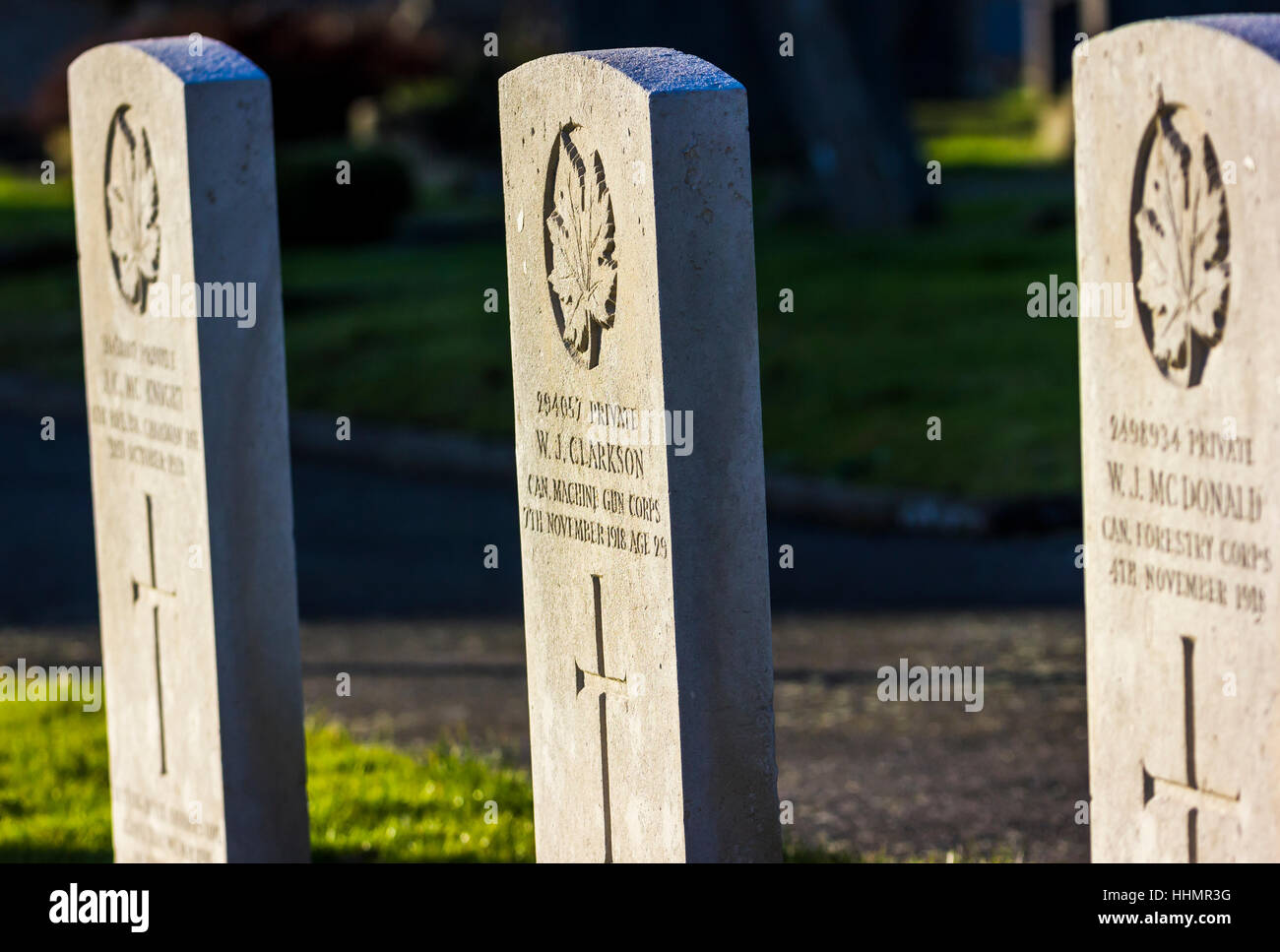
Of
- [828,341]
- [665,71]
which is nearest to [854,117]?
[828,341]

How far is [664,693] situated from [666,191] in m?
1.20

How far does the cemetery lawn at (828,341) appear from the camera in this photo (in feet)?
40.2

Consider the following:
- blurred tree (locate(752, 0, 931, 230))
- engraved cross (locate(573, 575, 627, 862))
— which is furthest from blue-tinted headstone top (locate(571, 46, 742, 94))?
blurred tree (locate(752, 0, 931, 230))

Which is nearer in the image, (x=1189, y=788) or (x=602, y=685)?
(x=1189, y=788)

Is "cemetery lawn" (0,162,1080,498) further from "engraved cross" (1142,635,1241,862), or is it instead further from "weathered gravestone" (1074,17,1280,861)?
"engraved cross" (1142,635,1241,862)

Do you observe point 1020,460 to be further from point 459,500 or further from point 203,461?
point 203,461

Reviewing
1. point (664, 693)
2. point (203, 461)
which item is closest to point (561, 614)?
point (664, 693)

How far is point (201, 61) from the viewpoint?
6.06 meters

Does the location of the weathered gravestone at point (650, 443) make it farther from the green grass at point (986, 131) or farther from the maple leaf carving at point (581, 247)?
the green grass at point (986, 131)

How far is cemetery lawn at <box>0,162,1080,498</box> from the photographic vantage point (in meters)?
12.2

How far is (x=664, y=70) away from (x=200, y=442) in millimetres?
1887

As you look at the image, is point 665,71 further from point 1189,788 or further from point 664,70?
point 1189,788

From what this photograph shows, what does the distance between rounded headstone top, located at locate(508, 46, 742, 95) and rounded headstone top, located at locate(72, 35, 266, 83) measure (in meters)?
1.30

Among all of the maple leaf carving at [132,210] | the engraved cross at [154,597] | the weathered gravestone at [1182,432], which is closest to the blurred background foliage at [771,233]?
the engraved cross at [154,597]
